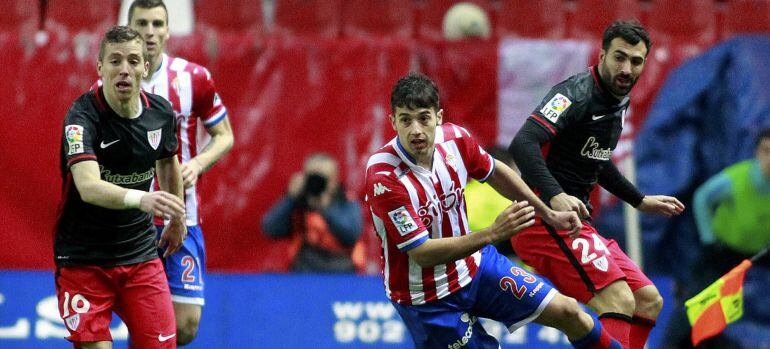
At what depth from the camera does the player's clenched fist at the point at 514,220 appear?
545cm

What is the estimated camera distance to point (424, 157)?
5.99m

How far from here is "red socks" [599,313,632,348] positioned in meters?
6.37

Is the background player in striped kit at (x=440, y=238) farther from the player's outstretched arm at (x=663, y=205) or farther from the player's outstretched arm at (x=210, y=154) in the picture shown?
the player's outstretched arm at (x=210, y=154)

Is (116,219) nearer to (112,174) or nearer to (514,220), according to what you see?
(112,174)

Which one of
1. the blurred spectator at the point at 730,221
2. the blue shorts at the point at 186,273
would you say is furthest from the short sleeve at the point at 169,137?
the blurred spectator at the point at 730,221

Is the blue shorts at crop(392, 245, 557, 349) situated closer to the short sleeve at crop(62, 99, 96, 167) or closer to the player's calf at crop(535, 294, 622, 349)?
the player's calf at crop(535, 294, 622, 349)

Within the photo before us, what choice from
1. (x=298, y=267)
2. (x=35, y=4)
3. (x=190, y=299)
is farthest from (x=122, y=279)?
(x=35, y=4)

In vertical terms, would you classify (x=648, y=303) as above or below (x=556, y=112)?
below

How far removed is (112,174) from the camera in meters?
5.89

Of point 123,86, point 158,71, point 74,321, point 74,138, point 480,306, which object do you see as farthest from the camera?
point 158,71

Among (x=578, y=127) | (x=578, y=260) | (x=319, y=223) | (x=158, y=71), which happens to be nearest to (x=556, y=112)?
(x=578, y=127)

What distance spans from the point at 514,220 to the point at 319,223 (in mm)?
4215

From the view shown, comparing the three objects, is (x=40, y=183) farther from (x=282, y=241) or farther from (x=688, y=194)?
(x=688, y=194)

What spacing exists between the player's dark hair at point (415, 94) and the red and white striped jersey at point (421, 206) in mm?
244
